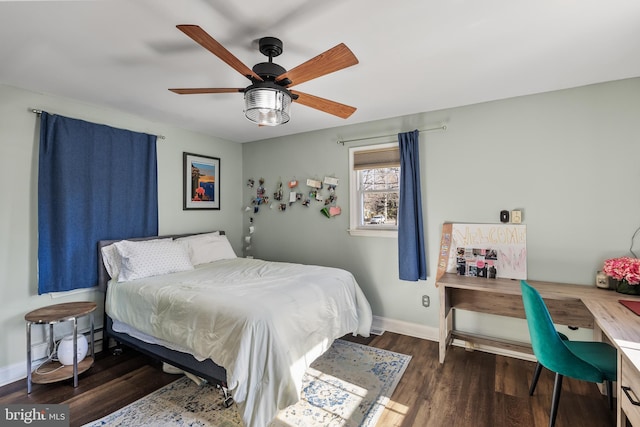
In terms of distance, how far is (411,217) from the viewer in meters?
3.07

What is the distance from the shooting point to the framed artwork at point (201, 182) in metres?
3.79

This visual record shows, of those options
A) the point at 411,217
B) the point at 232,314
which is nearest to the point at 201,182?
the point at 232,314

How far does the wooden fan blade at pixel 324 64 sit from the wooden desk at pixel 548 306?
1.89 metres

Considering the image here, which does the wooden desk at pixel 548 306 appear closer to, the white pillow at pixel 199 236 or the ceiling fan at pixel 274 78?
the ceiling fan at pixel 274 78

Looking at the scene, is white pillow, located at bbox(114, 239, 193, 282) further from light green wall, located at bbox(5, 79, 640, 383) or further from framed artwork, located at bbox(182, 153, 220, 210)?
framed artwork, located at bbox(182, 153, 220, 210)

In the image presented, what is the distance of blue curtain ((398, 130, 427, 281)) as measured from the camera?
3.06 metres

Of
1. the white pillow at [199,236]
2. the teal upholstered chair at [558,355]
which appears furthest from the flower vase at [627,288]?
the white pillow at [199,236]

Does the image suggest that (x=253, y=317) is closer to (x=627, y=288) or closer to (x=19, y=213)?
(x=19, y=213)

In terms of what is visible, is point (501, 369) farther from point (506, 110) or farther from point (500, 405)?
point (506, 110)

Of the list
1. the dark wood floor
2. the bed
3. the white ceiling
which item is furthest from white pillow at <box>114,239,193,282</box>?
the white ceiling

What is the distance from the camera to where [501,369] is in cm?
253

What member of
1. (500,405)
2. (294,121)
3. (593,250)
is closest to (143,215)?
(294,121)

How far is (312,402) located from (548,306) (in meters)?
2.06

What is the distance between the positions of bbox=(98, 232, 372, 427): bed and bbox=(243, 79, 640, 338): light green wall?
693mm
